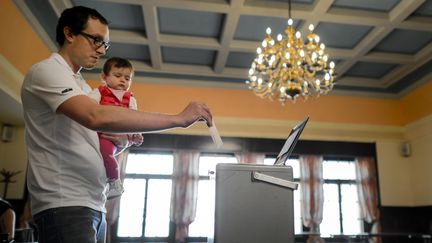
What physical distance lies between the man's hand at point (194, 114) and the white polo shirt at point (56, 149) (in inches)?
12.1

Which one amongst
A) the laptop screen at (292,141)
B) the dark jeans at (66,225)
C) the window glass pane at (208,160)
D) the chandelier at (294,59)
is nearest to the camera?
the dark jeans at (66,225)

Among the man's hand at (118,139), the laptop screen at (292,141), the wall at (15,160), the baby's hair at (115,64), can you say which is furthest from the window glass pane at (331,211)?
the man's hand at (118,139)

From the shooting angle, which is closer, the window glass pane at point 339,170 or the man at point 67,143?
the man at point 67,143

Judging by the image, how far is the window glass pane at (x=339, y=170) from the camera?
23.5 feet

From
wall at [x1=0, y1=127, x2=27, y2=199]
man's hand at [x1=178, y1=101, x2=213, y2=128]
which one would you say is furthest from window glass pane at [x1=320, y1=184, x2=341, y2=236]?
man's hand at [x1=178, y1=101, x2=213, y2=128]

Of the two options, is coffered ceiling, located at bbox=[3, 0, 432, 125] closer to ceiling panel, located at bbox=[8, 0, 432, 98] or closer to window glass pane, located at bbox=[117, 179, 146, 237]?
ceiling panel, located at bbox=[8, 0, 432, 98]

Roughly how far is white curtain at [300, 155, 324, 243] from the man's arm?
5985 millimetres

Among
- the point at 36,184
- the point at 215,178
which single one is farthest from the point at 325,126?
the point at 36,184

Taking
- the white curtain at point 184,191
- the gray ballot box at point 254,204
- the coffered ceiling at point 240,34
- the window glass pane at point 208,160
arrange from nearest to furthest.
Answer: the gray ballot box at point 254,204 < the coffered ceiling at point 240,34 < the white curtain at point 184,191 < the window glass pane at point 208,160

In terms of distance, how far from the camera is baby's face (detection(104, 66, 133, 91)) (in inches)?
77.2

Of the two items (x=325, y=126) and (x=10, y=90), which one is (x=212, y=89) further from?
(x=10, y=90)

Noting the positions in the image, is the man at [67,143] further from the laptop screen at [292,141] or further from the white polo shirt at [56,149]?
the laptop screen at [292,141]

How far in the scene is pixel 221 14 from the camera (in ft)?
16.2

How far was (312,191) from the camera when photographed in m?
6.73
